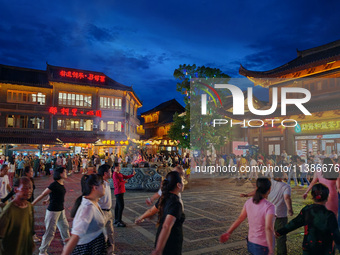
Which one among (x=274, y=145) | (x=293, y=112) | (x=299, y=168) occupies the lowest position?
(x=299, y=168)

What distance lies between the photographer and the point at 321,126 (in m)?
18.9

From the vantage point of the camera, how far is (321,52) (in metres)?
22.8

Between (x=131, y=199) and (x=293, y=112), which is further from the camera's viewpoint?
(x=293, y=112)

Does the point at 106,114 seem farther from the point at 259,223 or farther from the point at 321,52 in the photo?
the point at 259,223

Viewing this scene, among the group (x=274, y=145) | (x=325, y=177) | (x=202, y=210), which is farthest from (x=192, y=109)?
(x=325, y=177)

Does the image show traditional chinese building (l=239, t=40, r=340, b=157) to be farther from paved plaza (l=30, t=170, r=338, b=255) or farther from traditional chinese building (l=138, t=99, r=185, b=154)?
traditional chinese building (l=138, t=99, r=185, b=154)

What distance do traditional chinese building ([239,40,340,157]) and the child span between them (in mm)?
15559

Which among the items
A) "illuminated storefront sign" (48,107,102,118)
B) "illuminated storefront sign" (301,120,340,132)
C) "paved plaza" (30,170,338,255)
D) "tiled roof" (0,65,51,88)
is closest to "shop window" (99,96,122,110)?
"illuminated storefront sign" (48,107,102,118)

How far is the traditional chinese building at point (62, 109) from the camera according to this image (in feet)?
103

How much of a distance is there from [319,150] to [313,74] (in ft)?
19.6

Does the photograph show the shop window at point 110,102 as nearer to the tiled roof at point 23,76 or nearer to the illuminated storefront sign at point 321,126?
the tiled roof at point 23,76

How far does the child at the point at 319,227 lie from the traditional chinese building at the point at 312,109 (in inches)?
613

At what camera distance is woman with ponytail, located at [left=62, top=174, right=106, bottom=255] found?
9.38 ft

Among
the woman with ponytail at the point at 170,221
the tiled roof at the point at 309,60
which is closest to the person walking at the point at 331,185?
the woman with ponytail at the point at 170,221
